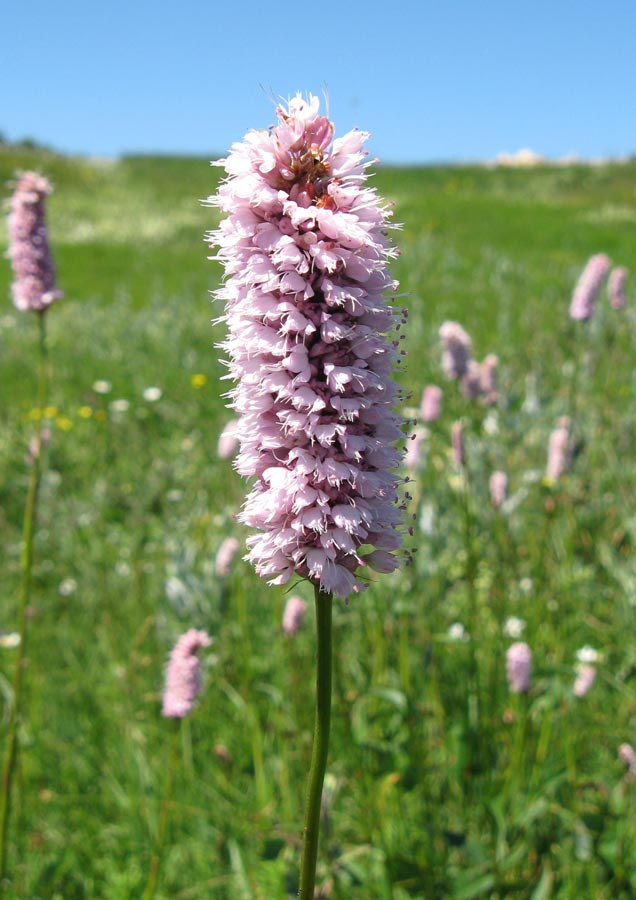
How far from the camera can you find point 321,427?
60.7 inches

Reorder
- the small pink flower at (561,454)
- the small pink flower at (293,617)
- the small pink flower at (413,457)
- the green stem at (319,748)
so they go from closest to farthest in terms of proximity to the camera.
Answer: the green stem at (319,748), the small pink flower at (293,617), the small pink flower at (561,454), the small pink flower at (413,457)

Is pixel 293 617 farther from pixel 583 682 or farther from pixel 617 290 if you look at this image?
pixel 617 290

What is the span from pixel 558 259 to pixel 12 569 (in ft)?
46.4

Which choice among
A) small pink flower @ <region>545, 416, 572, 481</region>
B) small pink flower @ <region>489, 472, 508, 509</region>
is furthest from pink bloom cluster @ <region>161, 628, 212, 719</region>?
small pink flower @ <region>545, 416, 572, 481</region>

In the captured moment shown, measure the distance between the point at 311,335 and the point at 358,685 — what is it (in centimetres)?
249

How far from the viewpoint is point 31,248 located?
10.2 ft

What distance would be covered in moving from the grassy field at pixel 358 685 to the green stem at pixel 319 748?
3.10ft

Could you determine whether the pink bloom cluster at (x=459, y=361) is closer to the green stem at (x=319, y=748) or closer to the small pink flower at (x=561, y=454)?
the small pink flower at (x=561, y=454)

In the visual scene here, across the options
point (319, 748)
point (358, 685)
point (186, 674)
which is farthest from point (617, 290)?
point (319, 748)

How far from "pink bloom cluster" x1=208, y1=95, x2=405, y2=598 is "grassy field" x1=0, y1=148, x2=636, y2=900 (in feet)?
4.20

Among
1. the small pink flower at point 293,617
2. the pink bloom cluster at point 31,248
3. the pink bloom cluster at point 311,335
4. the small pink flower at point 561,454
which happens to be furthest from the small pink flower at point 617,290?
the pink bloom cluster at point 311,335

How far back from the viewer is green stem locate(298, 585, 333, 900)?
1.51 metres

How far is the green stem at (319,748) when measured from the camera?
4.95ft

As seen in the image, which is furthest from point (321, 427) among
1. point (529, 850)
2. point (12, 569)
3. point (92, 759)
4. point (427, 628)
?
point (12, 569)
